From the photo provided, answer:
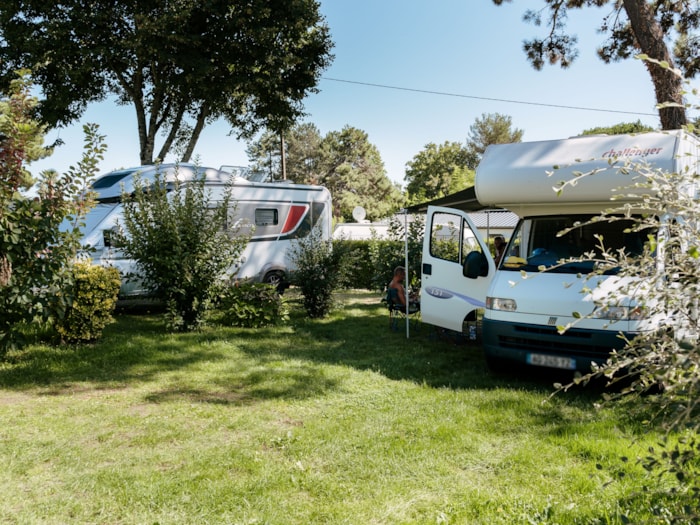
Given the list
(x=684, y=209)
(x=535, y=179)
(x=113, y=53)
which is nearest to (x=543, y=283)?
(x=535, y=179)

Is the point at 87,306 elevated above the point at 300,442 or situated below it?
above

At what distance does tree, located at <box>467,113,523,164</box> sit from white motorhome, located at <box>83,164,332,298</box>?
4743cm

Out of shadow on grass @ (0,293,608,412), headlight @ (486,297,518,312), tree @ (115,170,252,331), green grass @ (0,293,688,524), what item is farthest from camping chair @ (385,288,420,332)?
headlight @ (486,297,518,312)

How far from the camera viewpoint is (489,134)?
58.2m

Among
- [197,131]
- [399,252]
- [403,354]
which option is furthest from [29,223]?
[197,131]

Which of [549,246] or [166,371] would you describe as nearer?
[549,246]

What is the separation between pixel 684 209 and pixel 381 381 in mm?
4671

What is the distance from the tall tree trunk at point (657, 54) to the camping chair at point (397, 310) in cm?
594

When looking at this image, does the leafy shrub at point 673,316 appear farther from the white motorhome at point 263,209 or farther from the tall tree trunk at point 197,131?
the tall tree trunk at point 197,131

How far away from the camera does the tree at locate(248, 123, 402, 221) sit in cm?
5175

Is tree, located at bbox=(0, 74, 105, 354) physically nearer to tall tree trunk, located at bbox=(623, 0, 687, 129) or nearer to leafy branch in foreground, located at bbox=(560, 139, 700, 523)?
leafy branch in foreground, located at bbox=(560, 139, 700, 523)

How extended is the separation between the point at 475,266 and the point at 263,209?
21.7 feet

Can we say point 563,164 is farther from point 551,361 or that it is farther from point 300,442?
point 300,442

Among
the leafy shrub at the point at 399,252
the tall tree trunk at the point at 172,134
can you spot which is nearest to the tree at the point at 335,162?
the tall tree trunk at the point at 172,134
